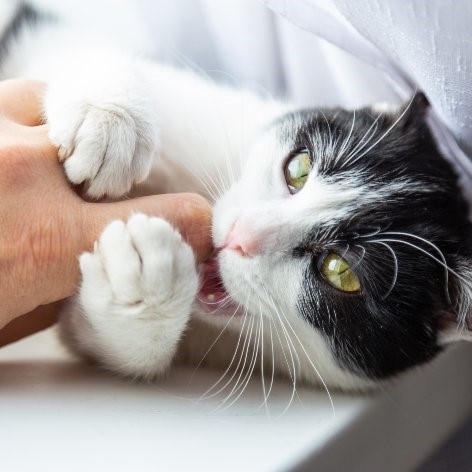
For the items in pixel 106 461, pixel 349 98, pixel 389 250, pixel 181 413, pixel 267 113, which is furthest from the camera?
pixel 349 98

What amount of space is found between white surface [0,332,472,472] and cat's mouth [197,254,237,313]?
0.12m

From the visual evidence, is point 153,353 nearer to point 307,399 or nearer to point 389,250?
point 307,399

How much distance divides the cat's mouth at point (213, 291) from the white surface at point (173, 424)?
0.39 ft

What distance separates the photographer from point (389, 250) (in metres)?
1.00

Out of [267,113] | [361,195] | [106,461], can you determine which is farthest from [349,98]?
[106,461]

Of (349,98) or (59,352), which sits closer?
(59,352)

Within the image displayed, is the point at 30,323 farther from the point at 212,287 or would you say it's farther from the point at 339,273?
the point at 339,273

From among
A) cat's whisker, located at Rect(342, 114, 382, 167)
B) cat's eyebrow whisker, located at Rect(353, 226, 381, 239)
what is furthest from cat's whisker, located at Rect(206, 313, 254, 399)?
cat's whisker, located at Rect(342, 114, 382, 167)

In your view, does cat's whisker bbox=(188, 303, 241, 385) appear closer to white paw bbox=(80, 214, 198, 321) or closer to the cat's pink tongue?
the cat's pink tongue

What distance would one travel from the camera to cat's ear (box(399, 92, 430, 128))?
1.16 meters

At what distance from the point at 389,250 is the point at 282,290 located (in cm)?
18

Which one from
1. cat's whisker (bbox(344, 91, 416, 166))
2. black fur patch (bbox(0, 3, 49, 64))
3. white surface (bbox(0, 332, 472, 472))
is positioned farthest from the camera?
black fur patch (bbox(0, 3, 49, 64))

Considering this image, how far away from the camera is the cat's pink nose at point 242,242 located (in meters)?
0.96

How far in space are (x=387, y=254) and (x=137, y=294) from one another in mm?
397
